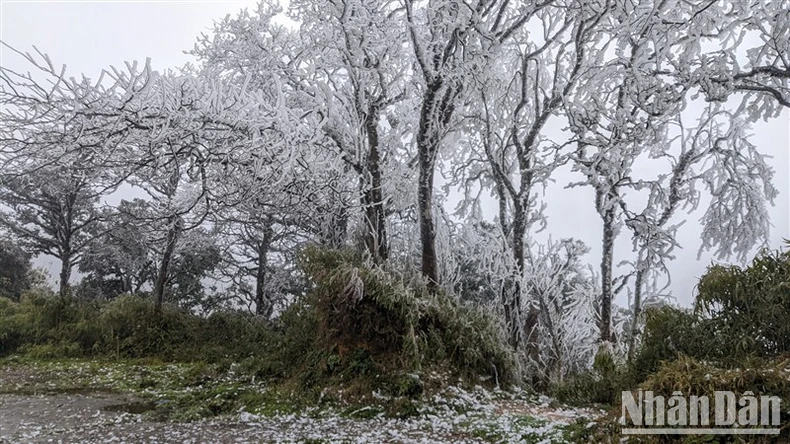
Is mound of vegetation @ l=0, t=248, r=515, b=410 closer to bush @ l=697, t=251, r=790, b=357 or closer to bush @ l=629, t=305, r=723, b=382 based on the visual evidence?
bush @ l=629, t=305, r=723, b=382

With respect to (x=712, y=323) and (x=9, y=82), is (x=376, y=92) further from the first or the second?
(x=712, y=323)

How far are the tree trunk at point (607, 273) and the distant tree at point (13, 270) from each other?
1475 cm

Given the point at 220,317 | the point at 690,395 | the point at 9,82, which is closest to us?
the point at 690,395

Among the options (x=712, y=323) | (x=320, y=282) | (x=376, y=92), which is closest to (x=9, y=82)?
(x=320, y=282)

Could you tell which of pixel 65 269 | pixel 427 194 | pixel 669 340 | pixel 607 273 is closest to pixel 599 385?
pixel 669 340

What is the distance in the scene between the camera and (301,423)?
4715 millimetres

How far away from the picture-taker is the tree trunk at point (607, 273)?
7867 mm

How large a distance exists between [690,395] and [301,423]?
3.34 metres

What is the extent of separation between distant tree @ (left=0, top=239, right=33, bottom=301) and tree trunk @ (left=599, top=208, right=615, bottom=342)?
1475 centimetres

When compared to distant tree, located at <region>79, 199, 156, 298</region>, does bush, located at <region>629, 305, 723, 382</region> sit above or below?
below

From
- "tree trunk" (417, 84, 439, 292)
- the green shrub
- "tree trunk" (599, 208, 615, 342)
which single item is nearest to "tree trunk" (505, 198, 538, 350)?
"tree trunk" (599, 208, 615, 342)

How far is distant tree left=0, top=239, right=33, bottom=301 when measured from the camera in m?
13.5

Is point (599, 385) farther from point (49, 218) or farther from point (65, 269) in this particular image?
point (49, 218)

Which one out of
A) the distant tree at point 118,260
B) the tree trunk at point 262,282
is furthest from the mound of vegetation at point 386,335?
the distant tree at point 118,260
